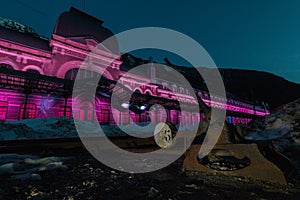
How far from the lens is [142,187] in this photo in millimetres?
2281

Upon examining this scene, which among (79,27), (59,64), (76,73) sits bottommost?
(76,73)

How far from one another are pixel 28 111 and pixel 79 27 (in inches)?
428

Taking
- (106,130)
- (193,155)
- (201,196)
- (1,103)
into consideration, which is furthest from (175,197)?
(1,103)

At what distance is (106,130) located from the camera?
12.0 m

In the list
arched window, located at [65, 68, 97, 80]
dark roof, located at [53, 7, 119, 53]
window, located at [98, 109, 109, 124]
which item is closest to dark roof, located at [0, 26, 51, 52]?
dark roof, located at [53, 7, 119, 53]

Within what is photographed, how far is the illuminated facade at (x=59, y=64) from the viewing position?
12469 millimetres

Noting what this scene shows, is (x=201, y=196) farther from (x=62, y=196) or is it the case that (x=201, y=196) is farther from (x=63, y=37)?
(x=63, y=37)

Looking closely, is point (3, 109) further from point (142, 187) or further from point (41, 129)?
point (142, 187)

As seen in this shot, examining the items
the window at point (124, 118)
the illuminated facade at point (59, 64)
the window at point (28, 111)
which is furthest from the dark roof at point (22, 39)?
the window at point (124, 118)

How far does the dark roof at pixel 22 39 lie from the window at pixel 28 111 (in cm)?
547

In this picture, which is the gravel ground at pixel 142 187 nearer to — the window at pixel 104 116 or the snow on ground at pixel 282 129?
the snow on ground at pixel 282 129

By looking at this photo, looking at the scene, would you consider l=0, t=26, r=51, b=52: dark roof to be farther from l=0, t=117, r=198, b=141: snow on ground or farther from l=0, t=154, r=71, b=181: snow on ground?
l=0, t=154, r=71, b=181: snow on ground

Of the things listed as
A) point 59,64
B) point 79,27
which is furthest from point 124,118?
point 79,27

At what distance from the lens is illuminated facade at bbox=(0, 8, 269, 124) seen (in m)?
12.5
